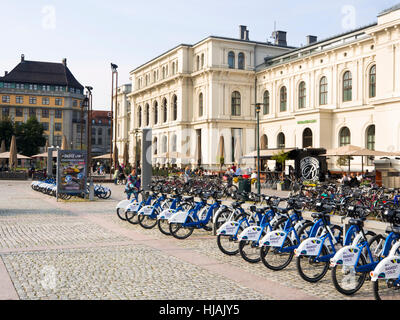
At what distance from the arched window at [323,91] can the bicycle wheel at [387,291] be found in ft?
137

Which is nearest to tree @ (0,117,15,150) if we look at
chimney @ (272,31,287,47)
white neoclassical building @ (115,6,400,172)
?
white neoclassical building @ (115,6,400,172)

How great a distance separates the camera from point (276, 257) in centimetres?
878

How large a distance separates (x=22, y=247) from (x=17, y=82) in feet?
340

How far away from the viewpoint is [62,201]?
21.6 m

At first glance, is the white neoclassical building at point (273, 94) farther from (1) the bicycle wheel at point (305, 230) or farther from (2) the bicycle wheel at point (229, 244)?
(1) the bicycle wheel at point (305, 230)

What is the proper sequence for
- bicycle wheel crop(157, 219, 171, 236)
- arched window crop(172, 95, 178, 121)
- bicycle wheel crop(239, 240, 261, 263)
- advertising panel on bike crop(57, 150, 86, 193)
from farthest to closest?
arched window crop(172, 95, 178, 121) < advertising panel on bike crop(57, 150, 86, 193) < bicycle wheel crop(157, 219, 171, 236) < bicycle wheel crop(239, 240, 261, 263)

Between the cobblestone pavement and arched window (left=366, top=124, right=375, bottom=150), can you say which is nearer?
the cobblestone pavement

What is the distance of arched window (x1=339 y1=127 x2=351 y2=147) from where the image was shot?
44344mm

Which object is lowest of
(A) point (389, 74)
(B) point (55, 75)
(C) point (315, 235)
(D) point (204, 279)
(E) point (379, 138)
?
(D) point (204, 279)

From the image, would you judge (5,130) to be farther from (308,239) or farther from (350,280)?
(350,280)

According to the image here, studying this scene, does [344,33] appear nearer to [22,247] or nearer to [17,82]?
[22,247]

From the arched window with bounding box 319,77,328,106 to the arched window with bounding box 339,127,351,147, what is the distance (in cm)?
375

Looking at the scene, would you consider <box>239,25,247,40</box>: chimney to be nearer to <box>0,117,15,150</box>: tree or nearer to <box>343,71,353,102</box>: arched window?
<box>343,71,353,102</box>: arched window
